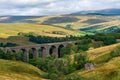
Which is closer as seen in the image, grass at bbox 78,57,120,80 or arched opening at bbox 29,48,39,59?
grass at bbox 78,57,120,80

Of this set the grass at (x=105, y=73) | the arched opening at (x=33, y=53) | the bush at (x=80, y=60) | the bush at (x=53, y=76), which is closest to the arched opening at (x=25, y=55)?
the arched opening at (x=33, y=53)

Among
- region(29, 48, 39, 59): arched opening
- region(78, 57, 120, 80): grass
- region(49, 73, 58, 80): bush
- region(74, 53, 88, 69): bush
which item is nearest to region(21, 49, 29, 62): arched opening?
region(29, 48, 39, 59): arched opening

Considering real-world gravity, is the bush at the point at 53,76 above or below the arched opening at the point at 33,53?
above

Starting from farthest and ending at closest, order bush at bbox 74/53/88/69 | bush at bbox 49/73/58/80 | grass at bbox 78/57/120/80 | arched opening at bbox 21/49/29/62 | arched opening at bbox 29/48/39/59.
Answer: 1. arched opening at bbox 29/48/39/59
2. arched opening at bbox 21/49/29/62
3. bush at bbox 74/53/88/69
4. bush at bbox 49/73/58/80
5. grass at bbox 78/57/120/80

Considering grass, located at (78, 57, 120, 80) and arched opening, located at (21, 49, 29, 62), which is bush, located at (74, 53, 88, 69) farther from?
arched opening, located at (21, 49, 29, 62)

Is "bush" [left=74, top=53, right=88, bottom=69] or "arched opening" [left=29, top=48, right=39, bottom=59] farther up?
"bush" [left=74, top=53, right=88, bottom=69]

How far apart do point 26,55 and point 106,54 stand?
52944mm

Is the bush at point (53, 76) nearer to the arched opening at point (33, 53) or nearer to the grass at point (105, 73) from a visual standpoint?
the grass at point (105, 73)

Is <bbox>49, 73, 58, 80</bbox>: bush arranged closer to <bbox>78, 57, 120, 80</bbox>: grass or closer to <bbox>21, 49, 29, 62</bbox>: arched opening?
<bbox>78, 57, 120, 80</bbox>: grass

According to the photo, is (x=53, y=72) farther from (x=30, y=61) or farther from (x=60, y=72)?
(x=30, y=61)

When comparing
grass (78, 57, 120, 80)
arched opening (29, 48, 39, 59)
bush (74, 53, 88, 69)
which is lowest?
arched opening (29, 48, 39, 59)

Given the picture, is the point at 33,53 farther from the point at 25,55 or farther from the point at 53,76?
the point at 53,76

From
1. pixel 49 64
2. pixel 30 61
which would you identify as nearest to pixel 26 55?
pixel 30 61

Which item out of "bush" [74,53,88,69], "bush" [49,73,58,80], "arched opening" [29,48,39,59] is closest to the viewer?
"bush" [49,73,58,80]
